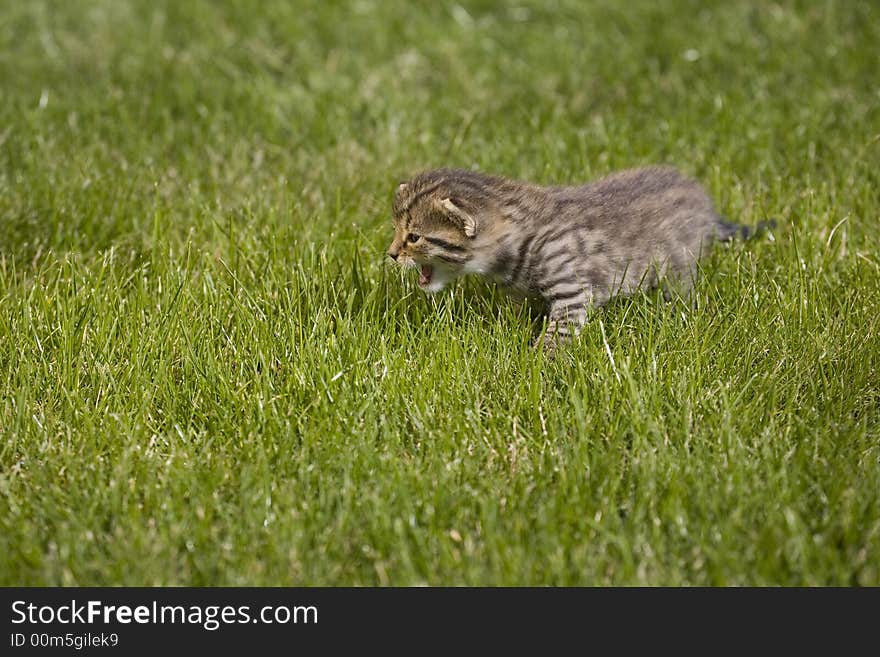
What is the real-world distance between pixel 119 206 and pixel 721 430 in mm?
4153

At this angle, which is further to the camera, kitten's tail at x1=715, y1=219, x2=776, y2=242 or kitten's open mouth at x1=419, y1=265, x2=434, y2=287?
kitten's tail at x1=715, y1=219, x2=776, y2=242

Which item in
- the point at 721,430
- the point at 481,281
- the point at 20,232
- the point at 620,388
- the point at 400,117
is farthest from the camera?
the point at 400,117

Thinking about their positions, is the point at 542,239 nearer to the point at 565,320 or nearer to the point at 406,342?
the point at 565,320

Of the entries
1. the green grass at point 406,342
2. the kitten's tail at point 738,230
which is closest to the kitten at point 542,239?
the green grass at point 406,342

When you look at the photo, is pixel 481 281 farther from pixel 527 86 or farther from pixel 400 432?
pixel 527 86

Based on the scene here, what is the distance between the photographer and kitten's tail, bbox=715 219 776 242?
20.7ft

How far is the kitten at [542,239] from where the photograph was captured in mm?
5555

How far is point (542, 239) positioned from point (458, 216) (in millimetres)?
497

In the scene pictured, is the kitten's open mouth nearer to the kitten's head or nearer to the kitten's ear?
the kitten's head

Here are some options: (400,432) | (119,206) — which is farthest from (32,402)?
(119,206)

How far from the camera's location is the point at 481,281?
6121 mm

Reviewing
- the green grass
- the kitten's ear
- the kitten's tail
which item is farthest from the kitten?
the kitten's tail

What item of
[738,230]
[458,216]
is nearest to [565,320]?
[458,216]

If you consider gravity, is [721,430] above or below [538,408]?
below
